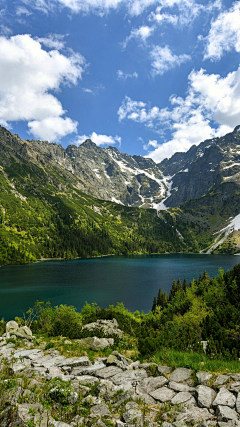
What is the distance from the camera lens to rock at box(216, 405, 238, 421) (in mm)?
8016

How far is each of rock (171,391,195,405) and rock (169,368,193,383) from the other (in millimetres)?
1292

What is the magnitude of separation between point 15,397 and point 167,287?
102586 millimetres

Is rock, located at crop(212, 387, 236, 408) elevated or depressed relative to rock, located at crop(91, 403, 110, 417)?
elevated

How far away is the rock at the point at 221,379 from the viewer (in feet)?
33.5

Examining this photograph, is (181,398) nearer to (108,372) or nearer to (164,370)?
(164,370)

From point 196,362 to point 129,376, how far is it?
4.08 m

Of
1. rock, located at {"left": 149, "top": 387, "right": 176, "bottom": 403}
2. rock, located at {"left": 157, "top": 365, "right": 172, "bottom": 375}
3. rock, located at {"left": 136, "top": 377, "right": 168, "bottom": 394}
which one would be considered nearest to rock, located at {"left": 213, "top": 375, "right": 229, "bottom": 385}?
rock, located at {"left": 149, "top": 387, "right": 176, "bottom": 403}

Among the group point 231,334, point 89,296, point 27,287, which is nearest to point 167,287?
point 89,296

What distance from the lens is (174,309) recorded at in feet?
197

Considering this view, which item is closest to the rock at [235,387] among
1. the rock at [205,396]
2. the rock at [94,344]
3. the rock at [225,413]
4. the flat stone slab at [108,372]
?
the rock at [205,396]

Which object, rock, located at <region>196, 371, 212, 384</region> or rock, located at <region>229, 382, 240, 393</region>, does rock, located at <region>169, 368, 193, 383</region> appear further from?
rock, located at <region>229, 382, 240, 393</region>

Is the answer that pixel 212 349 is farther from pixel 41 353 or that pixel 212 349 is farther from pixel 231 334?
pixel 41 353

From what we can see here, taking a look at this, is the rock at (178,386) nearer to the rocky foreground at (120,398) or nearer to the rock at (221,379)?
the rocky foreground at (120,398)

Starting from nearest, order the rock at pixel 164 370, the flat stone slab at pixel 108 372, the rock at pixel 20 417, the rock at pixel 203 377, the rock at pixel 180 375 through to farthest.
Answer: the rock at pixel 20 417
the rock at pixel 203 377
the rock at pixel 180 375
the rock at pixel 164 370
the flat stone slab at pixel 108 372
